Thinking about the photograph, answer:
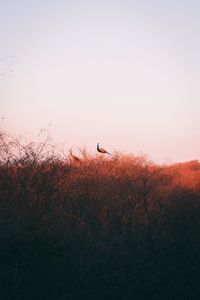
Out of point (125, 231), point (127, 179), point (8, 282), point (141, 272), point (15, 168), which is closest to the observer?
point (8, 282)

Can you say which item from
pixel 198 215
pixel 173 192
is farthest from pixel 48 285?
pixel 173 192

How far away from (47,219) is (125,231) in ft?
11.1

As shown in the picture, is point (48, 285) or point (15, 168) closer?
point (48, 285)

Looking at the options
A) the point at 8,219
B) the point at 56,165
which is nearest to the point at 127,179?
the point at 56,165

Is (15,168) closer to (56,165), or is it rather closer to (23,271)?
(56,165)

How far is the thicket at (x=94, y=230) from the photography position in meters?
13.2

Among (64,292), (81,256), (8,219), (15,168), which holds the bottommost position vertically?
(64,292)

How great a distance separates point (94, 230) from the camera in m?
16.6

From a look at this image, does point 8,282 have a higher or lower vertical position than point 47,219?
lower

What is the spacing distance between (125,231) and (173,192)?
3.73 meters

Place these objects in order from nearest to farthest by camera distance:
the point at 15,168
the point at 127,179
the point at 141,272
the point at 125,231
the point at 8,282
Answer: the point at 8,282
the point at 141,272
the point at 15,168
the point at 125,231
the point at 127,179

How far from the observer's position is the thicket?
13.2m

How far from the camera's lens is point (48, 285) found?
42.7ft

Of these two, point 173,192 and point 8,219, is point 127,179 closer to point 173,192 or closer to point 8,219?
point 173,192
